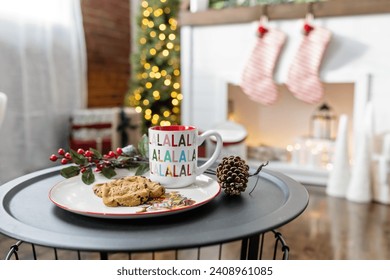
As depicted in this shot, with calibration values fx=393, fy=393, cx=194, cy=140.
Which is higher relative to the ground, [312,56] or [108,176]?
[312,56]

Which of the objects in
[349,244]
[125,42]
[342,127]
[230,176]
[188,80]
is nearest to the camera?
[230,176]

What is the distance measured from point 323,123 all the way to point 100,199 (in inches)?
80.8

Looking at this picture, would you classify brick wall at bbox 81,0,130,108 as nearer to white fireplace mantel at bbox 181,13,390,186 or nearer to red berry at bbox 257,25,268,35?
white fireplace mantel at bbox 181,13,390,186

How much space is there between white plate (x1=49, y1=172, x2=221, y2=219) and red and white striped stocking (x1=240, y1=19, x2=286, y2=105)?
173 cm

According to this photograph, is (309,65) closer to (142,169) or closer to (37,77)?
(37,77)

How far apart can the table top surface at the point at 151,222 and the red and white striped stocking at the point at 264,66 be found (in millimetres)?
1716

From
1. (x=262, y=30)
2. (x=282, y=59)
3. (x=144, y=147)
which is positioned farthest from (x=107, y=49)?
(x=144, y=147)

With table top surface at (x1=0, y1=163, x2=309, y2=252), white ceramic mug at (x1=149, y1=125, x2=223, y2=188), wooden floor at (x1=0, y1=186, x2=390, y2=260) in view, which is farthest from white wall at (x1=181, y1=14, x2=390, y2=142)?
white ceramic mug at (x1=149, y1=125, x2=223, y2=188)

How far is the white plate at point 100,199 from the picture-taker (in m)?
0.54

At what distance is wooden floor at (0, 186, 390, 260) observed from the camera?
51.9 inches
